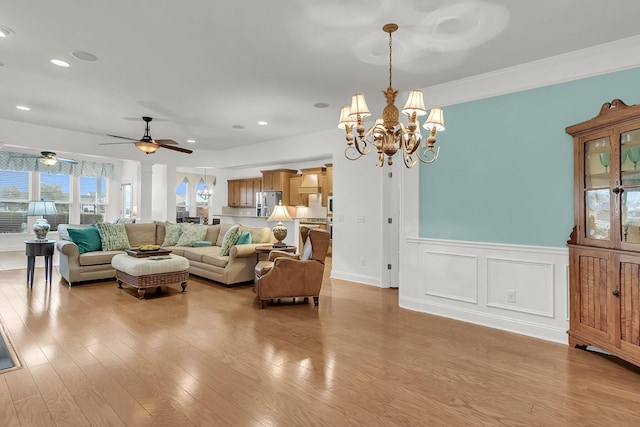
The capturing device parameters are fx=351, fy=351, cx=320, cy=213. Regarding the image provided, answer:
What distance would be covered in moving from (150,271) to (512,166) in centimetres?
458

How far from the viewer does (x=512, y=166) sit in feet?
12.0

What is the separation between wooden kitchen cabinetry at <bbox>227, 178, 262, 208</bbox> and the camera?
9.78m

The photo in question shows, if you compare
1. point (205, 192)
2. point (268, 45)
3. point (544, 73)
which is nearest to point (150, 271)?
point (268, 45)

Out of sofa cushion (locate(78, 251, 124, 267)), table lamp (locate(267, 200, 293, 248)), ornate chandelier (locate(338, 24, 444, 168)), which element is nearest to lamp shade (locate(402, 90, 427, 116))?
ornate chandelier (locate(338, 24, 444, 168))

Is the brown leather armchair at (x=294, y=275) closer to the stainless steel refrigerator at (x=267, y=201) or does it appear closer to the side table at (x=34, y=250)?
the side table at (x=34, y=250)

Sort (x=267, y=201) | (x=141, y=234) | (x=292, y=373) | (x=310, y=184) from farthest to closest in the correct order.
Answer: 1. (x=267, y=201)
2. (x=310, y=184)
3. (x=141, y=234)
4. (x=292, y=373)

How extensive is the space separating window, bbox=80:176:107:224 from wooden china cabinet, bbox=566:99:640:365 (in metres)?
11.8

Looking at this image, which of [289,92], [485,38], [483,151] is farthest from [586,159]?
[289,92]

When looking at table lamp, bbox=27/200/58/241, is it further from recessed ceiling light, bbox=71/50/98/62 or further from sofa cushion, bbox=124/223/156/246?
recessed ceiling light, bbox=71/50/98/62

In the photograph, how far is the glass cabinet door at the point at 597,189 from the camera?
2879 mm

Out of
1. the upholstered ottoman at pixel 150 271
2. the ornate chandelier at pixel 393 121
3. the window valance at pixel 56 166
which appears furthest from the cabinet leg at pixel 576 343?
the window valance at pixel 56 166

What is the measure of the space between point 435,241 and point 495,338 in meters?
1.21

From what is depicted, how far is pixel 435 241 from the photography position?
13.6ft

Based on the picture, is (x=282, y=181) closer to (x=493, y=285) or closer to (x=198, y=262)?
(x=198, y=262)
